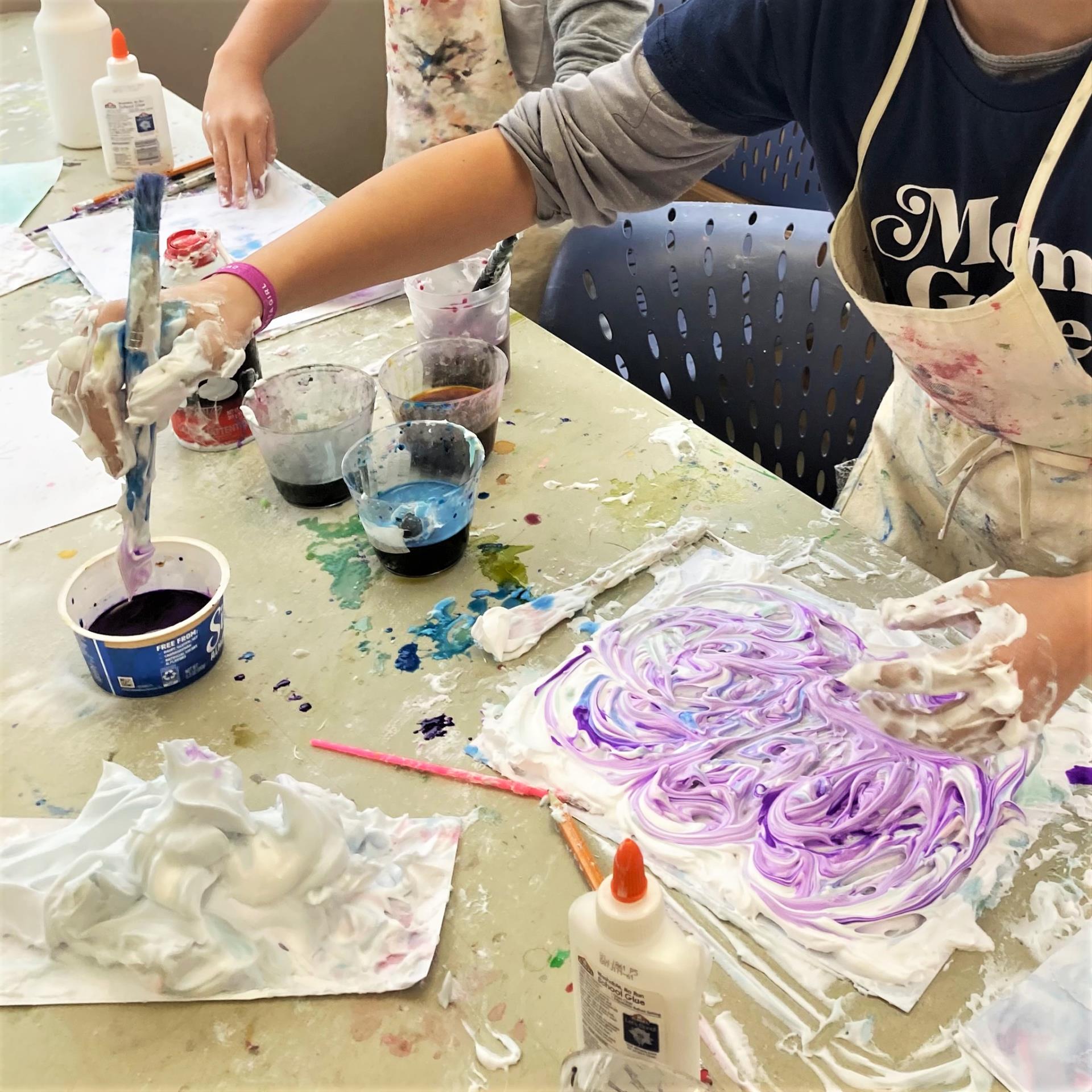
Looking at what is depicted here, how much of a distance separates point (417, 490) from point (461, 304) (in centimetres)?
29

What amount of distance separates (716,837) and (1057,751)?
32 cm

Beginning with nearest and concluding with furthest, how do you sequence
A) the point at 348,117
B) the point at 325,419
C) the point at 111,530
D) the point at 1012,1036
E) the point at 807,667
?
the point at 1012,1036
the point at 807,667
the point at 111,530
the point at 325,419
the point at 348,117

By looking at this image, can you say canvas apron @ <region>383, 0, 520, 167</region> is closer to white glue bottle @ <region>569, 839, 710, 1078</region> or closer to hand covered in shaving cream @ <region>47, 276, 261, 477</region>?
hand covered in shaving cream @ <region>47, 276, 261, 477</region>

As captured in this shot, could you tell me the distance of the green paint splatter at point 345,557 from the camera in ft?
3.57

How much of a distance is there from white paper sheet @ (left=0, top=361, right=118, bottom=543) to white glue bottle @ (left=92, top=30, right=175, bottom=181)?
2.13ft

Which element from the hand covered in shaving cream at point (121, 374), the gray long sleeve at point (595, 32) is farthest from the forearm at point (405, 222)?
the gray long sleeve at point (595, 32)

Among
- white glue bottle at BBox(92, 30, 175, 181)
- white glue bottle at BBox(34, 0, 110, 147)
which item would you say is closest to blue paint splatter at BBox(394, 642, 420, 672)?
white glue bottle at BBox(92, 30, 175, 181)

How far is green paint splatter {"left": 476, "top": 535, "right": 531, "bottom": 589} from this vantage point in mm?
1090

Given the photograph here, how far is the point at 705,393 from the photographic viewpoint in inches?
65.3

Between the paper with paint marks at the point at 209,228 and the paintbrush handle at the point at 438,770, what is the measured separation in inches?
32.5

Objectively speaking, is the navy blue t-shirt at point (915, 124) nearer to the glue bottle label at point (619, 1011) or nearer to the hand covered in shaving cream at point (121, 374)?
the hand covered in shaving cream at point (121, 374)

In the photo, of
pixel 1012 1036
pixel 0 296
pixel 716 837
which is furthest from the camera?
pixel 0 296

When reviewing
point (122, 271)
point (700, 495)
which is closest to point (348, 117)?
point (122, 271)

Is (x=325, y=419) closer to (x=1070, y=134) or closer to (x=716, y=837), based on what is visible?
(x=716, y=837)
